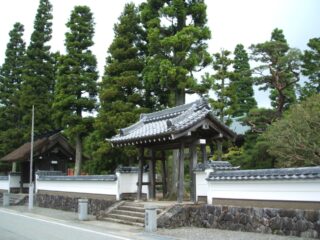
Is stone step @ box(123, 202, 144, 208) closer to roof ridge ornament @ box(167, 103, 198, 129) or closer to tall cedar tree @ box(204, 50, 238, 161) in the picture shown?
roof ridge ornament @ box(167, 103, 198, 129)

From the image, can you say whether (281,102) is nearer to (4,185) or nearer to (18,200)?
(18,200)

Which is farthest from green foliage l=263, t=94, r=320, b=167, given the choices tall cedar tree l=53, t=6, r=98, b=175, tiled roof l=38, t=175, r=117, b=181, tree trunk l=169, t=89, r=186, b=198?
tall cedar tree l=53, t=6, r=98, b=175

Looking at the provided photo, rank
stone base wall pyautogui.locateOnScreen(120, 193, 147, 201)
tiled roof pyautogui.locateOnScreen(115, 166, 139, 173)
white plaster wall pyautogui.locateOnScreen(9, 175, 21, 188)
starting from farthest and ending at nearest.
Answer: white plaster wall pyautogui.locateOnScreen(9, 175, 21, 188)
tiled roof pyautogui.locateOnScreen(115, 166, 139, 173)
stone base wall pyautogui.locateOnScreen(120, 193, 147, 201)

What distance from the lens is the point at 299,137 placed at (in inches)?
833

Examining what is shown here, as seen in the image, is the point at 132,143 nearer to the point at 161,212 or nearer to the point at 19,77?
the point at 161,212

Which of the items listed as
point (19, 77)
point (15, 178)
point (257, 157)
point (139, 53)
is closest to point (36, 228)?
point (139, 53)

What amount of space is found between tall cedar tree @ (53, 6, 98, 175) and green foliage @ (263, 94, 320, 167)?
1417 centimetres

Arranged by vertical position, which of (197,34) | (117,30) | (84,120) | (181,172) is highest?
(117,30)

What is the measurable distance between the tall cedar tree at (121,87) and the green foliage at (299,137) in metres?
8.15

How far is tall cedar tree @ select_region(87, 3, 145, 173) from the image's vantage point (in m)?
25.4

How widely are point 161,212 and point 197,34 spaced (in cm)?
1035

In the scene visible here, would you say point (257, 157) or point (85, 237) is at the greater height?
point (257, 157)

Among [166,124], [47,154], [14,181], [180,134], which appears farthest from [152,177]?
[14,181]

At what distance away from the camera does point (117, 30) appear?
27141mm
